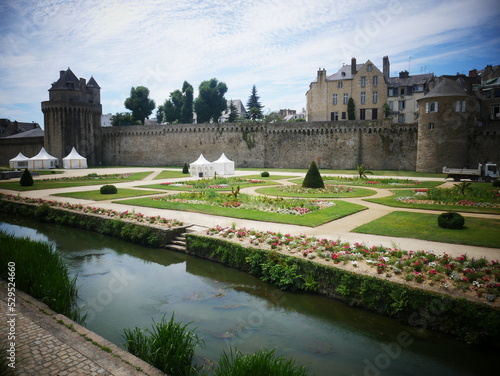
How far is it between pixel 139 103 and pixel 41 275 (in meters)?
56.1

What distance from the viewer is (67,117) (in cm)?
4909

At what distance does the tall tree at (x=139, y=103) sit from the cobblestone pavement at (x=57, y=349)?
188 ft

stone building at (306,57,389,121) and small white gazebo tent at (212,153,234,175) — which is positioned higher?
stone building at (306,57,389,121)

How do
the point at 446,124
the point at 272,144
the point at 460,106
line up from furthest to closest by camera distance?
1. the point at 272,144
2. the point at 446,124
3. the point at 460,106

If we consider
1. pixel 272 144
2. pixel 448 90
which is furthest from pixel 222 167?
pixel 448 90

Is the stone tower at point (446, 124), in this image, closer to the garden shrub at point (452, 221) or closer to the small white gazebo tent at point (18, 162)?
the garden shrub at point (452, 221)

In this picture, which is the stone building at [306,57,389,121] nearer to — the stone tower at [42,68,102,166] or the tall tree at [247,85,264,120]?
the tall tree at [247,85,264,120]

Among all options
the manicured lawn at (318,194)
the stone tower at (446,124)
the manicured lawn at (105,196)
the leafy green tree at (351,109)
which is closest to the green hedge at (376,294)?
the manicured lawn at (318,194)

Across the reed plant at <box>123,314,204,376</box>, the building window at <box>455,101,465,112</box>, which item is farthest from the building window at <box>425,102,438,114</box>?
the reed plant at <box>123,314,204,376</box>

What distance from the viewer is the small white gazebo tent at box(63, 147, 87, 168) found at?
1824 inches

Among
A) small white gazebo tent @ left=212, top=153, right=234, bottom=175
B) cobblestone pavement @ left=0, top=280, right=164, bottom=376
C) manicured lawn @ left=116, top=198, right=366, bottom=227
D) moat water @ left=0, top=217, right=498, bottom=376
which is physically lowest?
moat water @ left=0, top=217, right=498, bottom=376

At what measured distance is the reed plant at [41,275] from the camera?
689cm

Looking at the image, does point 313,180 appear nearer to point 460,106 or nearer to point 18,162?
point 460,106

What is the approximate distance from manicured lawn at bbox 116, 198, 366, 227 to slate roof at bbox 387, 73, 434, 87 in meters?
38.5
